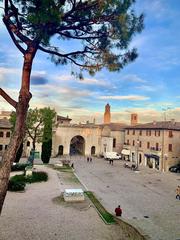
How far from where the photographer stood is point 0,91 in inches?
412

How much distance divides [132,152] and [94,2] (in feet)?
Answer: 158

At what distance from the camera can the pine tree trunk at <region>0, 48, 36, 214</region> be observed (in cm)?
987

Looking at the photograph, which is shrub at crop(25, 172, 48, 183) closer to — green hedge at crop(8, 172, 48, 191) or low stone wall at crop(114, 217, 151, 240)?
green hedge at crop(8, 172, 48, 191)

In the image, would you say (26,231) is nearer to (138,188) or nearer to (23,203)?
(23,203)

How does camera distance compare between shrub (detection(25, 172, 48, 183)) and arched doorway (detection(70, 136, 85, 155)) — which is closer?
shrub (detection(25, 172, 48, 183))

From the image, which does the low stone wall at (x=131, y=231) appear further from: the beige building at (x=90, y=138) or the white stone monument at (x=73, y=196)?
the beige building at (x=90, y=138)

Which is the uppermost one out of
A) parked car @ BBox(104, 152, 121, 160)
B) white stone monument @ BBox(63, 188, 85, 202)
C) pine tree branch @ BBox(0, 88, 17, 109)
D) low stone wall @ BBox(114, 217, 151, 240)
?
pine tree branch @ BBox(0, 88, 17, 109)

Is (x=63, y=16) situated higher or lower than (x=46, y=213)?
higher

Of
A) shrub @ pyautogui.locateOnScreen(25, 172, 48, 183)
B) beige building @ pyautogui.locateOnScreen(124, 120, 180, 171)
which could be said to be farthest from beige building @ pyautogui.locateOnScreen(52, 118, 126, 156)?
shrub @ pyautogui.locateOnScreen(25, 172, 48, 183)

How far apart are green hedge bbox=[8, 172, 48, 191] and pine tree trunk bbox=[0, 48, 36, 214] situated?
13.9 m

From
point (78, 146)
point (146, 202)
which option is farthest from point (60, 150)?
point (146, 202)

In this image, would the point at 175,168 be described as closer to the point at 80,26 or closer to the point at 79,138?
the point at 79,138

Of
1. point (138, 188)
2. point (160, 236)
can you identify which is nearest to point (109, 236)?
point (160, 236)

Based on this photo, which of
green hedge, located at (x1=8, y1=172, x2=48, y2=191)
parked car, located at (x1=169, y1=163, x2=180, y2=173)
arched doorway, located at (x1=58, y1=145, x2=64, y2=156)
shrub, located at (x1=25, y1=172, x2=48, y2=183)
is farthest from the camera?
arched doorway, located at (x1=58, y1=145, x2=64, y2=156)
